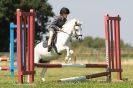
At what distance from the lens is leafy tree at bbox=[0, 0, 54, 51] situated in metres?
54.3

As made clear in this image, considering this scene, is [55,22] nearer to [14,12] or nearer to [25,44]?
[25,44]

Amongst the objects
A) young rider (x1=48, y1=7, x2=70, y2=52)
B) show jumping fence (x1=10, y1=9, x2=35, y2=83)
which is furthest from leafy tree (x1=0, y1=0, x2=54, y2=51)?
show jumping fence (x1=10, y1=9, x2=35, y2=83)

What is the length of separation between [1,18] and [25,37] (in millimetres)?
40426

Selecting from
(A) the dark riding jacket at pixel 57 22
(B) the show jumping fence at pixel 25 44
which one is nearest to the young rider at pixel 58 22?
(A) the dark riding jacket at pixel 57 22

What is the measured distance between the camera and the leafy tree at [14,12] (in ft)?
178

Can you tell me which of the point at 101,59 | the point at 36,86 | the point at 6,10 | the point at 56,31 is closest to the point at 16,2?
the point at 6,10

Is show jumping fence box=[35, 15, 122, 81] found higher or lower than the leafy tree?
lower

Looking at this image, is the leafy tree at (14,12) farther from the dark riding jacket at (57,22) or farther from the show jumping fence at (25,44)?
the show jumping fence at (25,44)

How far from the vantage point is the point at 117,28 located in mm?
15219

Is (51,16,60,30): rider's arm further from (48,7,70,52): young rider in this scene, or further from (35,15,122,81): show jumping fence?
(35,15,122,81): show jumping fence

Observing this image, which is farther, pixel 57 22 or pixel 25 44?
pixel 57 22

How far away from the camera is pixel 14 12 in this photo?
55.5 meters

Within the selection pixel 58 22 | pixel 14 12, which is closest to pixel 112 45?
pixel 58 22

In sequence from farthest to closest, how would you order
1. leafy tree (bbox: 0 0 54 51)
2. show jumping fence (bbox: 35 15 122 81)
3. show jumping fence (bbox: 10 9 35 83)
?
leafy tree (bbox: 0 0 54 51)
show jumping fence (bbox: 35 15 122 81)
show jumping fence (bbox: 10 9 35 83)
